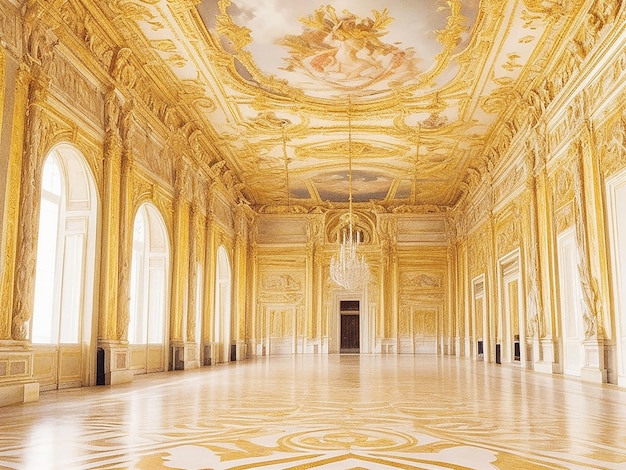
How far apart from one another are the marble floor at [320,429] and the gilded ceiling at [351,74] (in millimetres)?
5145

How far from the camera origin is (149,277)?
Answer: 1157 cm

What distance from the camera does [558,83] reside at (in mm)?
9758

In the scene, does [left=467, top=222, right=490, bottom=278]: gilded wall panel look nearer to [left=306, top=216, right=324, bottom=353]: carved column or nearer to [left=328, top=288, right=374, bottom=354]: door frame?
[left=328, top=288, right=374, bottom=354]: door frame

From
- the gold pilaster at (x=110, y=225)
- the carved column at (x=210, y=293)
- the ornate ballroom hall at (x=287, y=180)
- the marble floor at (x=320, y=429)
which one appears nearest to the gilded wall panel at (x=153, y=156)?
the ornate ballroom hall at (x=287, y=180)

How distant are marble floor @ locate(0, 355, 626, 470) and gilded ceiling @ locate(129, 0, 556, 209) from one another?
203 inches

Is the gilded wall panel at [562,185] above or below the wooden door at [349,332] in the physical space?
above

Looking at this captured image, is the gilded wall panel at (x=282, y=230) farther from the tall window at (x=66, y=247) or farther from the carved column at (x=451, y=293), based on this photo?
the tall window at (x=66, y=247)

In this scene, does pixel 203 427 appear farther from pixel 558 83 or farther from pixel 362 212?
pixel 362 212

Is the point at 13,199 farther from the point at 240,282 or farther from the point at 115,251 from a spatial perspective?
the point at 240,282

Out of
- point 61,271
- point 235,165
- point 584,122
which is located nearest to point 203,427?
point 61,271

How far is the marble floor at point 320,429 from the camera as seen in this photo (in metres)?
2.96

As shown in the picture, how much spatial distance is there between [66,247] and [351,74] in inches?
216

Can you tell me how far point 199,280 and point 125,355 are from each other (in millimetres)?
5423

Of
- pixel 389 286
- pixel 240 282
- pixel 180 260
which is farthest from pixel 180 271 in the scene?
pixel 389 286
